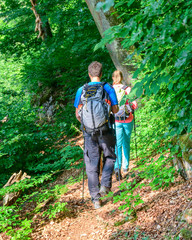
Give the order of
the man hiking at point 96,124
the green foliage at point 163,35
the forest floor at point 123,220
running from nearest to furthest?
1. the green foliage at point 163,35
2. the forest floor at point 123,220
3. the man hiking at point 96,124

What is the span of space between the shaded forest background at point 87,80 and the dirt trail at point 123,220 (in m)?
0.18

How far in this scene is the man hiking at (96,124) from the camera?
3477 millimetres

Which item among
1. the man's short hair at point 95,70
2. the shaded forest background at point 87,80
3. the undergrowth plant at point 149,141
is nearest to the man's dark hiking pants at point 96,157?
the undergrowth plant at point 149,141

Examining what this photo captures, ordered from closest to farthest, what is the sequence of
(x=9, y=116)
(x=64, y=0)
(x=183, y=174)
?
(x=183, y=174)
(x=9, y=116)
(x=64, y=0)

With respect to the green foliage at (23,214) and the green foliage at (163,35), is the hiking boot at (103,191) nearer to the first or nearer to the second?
the green foliage at (23,214)

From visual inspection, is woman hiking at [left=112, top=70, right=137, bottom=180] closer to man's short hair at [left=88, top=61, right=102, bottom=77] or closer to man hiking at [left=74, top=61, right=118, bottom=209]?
man hiking at [left=74, top=61, right=118, bottom=209]

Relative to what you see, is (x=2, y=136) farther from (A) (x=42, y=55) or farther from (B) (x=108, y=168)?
(A) (x=42, y=55)

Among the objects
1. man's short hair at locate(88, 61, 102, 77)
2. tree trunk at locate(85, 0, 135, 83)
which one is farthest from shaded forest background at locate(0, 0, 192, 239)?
man's short hair at locate(88, 61, 102, 77)

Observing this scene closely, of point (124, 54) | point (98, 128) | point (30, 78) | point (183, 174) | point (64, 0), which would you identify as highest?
point (64, 0)

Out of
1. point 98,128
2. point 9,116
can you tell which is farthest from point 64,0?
point 98,128

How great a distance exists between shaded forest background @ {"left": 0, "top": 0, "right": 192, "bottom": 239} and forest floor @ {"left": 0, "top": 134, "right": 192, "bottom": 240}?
17cm

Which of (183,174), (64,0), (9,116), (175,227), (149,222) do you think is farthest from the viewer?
(64,0)

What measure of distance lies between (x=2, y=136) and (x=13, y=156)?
552 millimetres

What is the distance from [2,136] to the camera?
615 cm
